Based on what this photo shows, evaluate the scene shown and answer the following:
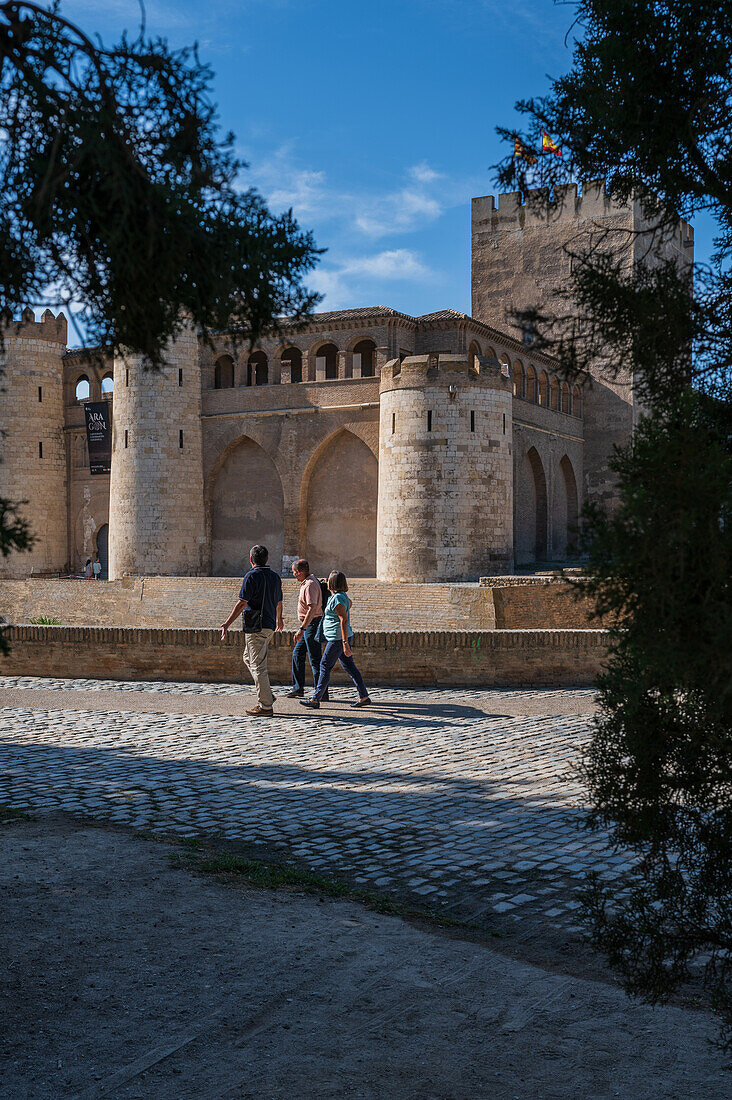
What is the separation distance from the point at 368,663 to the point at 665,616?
10.3 metres

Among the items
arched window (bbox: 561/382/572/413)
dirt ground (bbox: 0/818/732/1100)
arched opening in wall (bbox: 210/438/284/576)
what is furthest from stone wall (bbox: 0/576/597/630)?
arched window (bbox: 561/382/572/413)

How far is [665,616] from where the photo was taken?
2707 mm

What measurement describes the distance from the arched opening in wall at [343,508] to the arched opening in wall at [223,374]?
A: 4.74 metres

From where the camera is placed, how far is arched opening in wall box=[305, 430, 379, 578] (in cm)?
3100

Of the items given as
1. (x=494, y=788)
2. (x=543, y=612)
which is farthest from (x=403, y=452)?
(x=494, y=788)

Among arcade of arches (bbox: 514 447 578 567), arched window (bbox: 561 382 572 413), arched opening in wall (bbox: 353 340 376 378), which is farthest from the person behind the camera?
arched window (bbox: 561 382 572 413)

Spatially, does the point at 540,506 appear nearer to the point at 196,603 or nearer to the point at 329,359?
the point at 329,359

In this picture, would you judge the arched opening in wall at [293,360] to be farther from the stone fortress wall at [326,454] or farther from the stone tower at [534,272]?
the stone tower at [534,272]

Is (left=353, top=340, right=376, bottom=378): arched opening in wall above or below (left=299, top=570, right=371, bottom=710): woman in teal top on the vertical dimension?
above

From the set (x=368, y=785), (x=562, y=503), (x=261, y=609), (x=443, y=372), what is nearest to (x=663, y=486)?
(x=368, y=785)

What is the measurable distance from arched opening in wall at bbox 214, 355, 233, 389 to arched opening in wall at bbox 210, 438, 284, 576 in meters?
2.41

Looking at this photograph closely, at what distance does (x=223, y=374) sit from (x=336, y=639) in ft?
81.7

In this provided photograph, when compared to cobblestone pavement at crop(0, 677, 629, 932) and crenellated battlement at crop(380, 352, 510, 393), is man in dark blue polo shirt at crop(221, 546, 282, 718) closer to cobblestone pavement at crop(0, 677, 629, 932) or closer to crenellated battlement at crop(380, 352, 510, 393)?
cobblestone pavement at crop(0, 677, 629, 932)

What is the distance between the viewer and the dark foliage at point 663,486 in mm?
2699
